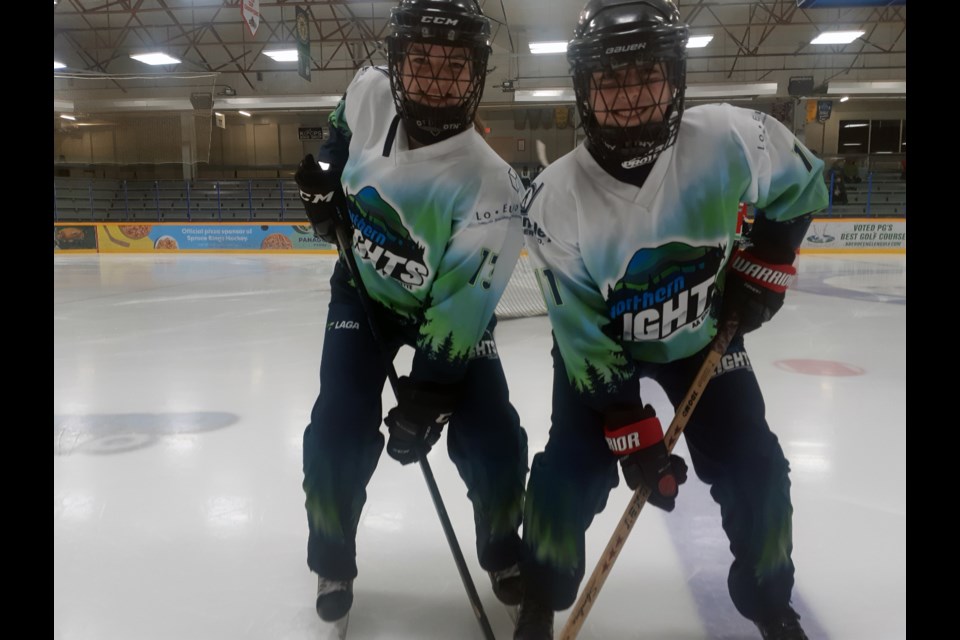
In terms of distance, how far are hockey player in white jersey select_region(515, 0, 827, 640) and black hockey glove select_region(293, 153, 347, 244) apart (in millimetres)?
505

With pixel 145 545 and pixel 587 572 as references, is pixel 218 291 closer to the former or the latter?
pixel 145 545

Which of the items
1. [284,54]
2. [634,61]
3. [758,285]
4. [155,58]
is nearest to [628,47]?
[634,61]

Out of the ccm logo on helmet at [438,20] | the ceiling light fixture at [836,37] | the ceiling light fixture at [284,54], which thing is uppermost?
the ceiling light fixture at [836,37]

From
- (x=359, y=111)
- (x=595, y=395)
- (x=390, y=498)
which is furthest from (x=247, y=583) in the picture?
(x=359, y=111)

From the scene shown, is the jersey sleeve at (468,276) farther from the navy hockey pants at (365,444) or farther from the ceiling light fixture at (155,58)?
the ceiling light fixture at (155,58)

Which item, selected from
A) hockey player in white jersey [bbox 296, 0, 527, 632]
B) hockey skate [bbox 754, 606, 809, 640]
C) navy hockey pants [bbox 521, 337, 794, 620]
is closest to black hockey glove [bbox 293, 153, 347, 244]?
hockey player in white jersey [bbox 296, 0, 527, 632]

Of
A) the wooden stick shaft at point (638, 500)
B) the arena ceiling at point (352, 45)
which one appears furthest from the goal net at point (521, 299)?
the arena ceiling at point (352, 45)

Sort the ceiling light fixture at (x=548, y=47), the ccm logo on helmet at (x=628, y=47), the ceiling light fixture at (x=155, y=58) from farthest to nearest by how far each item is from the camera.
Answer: the ceiling light fixture at (x=155, y=58)
the ceiling light fixture at (x=548, y=47)
the ccm logo on helmet at (x=628, y=47)

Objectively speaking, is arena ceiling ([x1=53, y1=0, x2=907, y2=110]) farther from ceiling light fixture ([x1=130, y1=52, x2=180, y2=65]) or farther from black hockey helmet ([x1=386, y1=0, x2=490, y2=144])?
black hockey helmet ([x1=386, y1=0, x2=490, y2=144])

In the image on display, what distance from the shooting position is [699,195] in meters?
1.20

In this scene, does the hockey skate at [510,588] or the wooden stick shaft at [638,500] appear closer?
the wooden stick shaft at [638,500]

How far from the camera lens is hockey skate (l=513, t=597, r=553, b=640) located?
4.37 ft

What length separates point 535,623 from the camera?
1.34 m

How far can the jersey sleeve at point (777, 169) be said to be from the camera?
1213 millimetres
